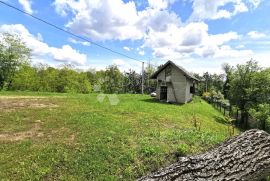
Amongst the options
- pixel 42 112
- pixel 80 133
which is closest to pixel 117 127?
pixel 80 133

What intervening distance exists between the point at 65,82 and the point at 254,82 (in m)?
32.6

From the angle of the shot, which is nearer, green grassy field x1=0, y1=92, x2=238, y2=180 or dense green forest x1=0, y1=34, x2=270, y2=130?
green grassy field x1=0, y1=92, x2=238, y2=180

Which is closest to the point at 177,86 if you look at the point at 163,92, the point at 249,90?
the point at 163,92

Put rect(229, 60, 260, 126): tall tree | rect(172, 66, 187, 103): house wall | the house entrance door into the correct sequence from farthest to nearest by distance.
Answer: rect(229, 60, 260, 126): tall tree
the house entrance door
rect(172, 66, 187, 103): house wall

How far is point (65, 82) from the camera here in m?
45.7

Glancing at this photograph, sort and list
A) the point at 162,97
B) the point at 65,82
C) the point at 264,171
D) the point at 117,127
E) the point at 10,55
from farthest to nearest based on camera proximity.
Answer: the point at 65,82
the point at 10,55
the point at 162,97
the point at 117,127
the point at 264,171

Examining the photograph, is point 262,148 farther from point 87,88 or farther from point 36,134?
point 87,88

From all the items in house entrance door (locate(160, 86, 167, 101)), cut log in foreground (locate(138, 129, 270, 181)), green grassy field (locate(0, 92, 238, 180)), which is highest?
house entrance door (locate(160, 86, 167, 101))

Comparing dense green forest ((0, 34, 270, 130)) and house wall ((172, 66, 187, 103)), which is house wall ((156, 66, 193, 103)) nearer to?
house wall ((172, 66, 187, 103))

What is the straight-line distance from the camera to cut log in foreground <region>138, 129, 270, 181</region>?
11.9 ft

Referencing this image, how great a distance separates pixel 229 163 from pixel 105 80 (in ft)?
158

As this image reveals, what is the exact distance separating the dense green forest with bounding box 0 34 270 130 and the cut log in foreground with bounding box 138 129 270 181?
23.6 meters

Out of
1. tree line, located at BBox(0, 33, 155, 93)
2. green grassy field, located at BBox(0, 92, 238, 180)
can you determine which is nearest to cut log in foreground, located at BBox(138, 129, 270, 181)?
green grassy field, located at BBox(0, 92, 238, 180)

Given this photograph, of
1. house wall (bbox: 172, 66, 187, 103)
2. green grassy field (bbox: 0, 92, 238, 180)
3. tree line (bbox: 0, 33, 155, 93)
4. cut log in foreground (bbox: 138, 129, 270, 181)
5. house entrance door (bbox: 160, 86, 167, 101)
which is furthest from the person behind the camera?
tree line (bbox: 0, 33, 155, 93)
